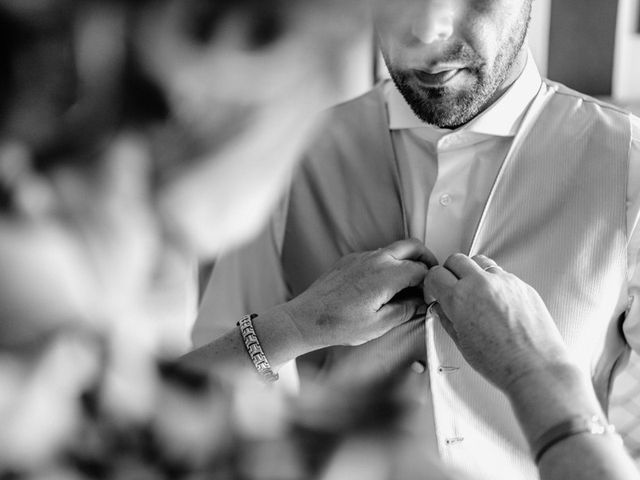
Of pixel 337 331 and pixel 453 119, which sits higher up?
pixel 453 119

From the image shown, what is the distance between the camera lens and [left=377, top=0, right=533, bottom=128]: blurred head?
0.78ft

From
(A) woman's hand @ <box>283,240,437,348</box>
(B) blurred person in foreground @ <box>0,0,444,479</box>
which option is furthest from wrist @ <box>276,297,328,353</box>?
(B) blurred person in foreground @ <box>0,0,444,479</box>

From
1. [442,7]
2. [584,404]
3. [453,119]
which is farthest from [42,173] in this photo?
[453,119]

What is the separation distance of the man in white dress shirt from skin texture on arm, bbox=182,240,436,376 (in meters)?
0.03

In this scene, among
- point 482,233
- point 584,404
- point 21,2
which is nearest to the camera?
point 21,2

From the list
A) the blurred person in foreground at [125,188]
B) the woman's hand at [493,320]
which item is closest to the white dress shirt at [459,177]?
the woman's hand at [493,320]

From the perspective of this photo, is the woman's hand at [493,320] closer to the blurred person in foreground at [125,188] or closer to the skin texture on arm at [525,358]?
the skin texture on arm at [525,358]

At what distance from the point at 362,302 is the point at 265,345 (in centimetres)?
8

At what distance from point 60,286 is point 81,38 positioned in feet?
0.25

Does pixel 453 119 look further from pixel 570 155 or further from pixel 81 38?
pixel 81 38

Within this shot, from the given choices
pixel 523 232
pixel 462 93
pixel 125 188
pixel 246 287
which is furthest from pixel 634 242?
pixel 125 188

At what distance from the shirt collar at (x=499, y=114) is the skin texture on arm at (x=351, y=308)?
163mm

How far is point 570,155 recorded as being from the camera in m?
0.65

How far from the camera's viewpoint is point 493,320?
0.48 metres
